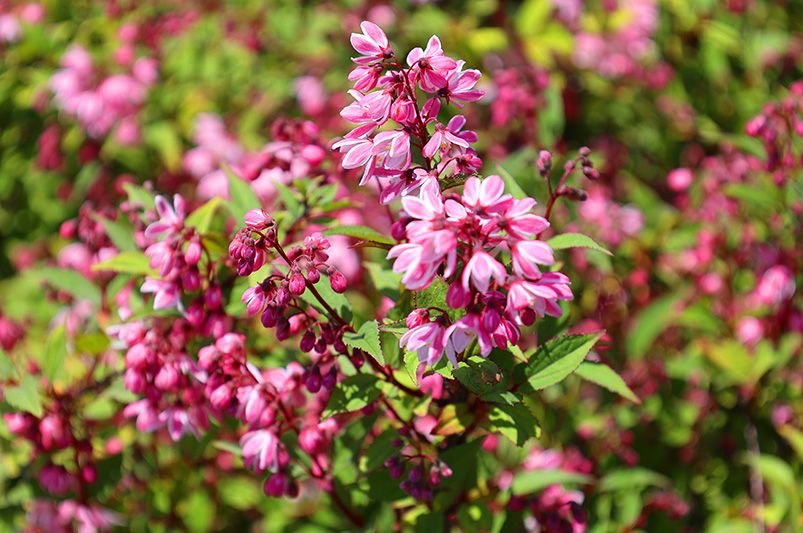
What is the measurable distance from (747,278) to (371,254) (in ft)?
5.36

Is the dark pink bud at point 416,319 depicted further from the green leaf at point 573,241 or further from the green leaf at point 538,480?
the green leaf at point 538,480

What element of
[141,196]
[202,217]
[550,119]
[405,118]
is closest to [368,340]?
[405,118]

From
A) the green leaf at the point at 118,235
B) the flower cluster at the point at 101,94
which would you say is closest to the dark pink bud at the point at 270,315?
the green leaf at the point at 118,235

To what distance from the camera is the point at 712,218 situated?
332 centimetres

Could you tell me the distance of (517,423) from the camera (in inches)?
65.1

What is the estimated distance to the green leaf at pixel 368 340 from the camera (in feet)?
4.89

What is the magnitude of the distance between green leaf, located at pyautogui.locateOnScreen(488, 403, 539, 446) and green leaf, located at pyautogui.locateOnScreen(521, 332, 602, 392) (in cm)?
5

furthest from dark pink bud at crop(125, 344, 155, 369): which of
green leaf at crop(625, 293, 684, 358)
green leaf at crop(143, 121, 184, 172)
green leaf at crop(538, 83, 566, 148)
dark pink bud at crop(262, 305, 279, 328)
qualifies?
green leaf at crop(143, 121, 184, 172)

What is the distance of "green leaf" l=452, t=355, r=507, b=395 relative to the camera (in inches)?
58.1

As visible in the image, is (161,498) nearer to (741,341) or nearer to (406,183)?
(406,183)

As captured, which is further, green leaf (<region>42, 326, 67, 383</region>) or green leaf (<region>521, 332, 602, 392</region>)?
green leaf (<region>42, 326, 67, 383</region>)

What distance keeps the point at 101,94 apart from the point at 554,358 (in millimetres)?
3221

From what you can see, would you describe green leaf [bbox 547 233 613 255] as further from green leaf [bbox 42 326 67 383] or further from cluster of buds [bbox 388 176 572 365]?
green leaf [bbox 42 326 67 383]

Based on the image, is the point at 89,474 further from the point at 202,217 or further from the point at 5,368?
the point at 202,217
